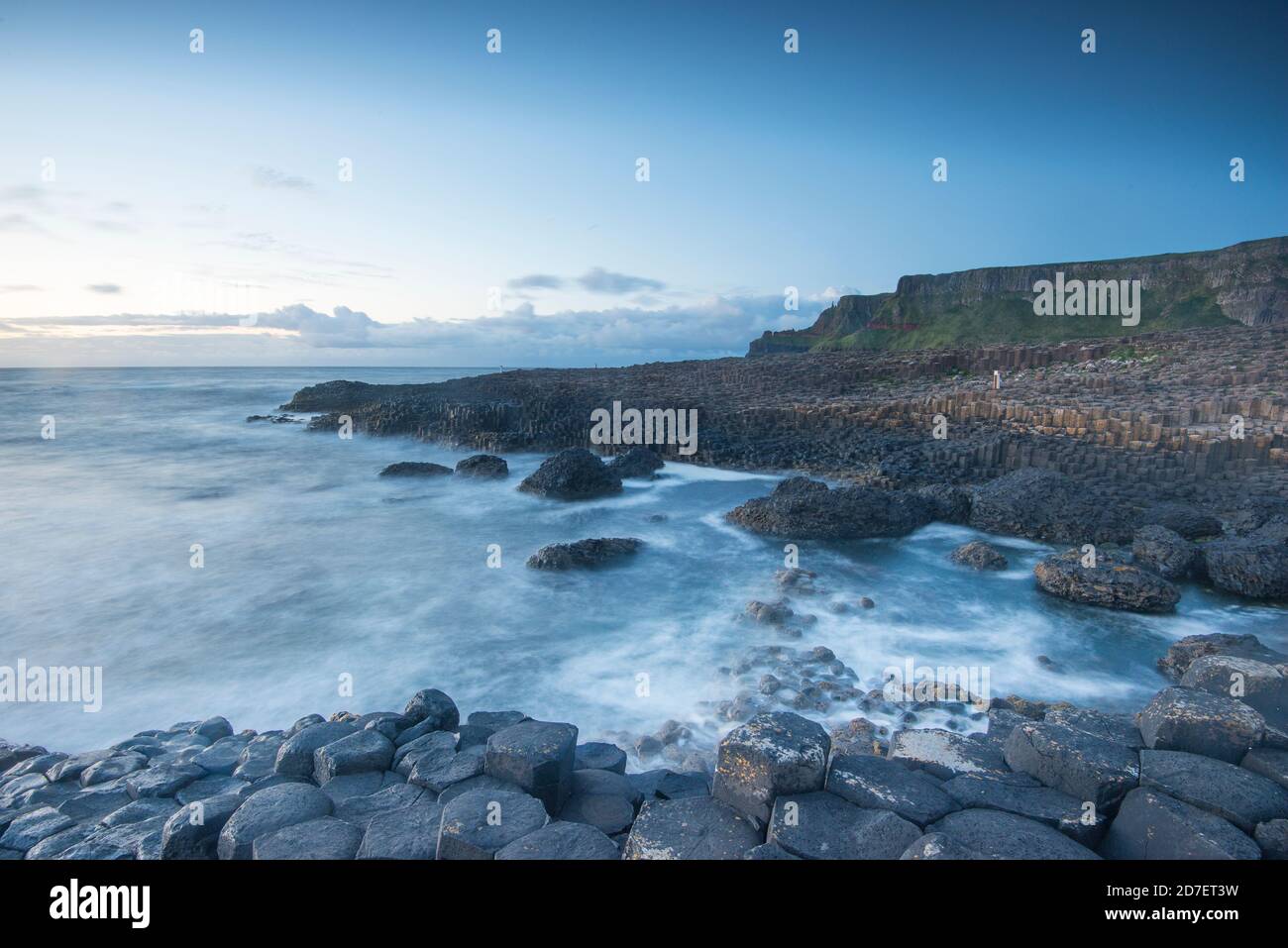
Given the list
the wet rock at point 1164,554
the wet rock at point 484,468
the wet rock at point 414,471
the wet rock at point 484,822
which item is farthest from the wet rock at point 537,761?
the wet rock at point 414,471

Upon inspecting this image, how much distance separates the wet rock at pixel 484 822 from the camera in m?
3.83

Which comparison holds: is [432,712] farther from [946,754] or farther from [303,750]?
[946,754]

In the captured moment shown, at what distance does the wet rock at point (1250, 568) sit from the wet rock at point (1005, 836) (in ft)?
30.7

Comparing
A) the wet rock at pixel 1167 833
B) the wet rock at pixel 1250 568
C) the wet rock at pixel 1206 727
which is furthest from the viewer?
the wet rock at pixel 1250 568

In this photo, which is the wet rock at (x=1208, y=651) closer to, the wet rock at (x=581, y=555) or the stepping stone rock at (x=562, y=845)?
the stepping stone rock at (x=562, y=845)

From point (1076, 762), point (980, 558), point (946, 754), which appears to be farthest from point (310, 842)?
point (980, 558)

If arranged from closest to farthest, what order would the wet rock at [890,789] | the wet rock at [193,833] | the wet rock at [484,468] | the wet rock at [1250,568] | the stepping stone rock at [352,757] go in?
1. the wet rock at [890,789]
2. the wet rock at [193,833]
3. the stepping stone rock at [352,757]
4. the wet rock at [1250,568]
5. the wet rock at [484,468]

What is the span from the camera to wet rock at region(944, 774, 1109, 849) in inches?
158

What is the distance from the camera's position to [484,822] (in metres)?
4.00

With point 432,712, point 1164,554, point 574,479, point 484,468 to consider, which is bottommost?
point 432,712

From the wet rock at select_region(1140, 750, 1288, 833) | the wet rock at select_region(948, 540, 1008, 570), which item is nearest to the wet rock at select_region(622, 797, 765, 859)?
the wet rock at select_region(1140, 750, 1288, 833)

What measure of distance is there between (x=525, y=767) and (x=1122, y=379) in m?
26.6

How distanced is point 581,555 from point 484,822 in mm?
8647

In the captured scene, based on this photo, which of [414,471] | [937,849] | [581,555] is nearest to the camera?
[937,849]
